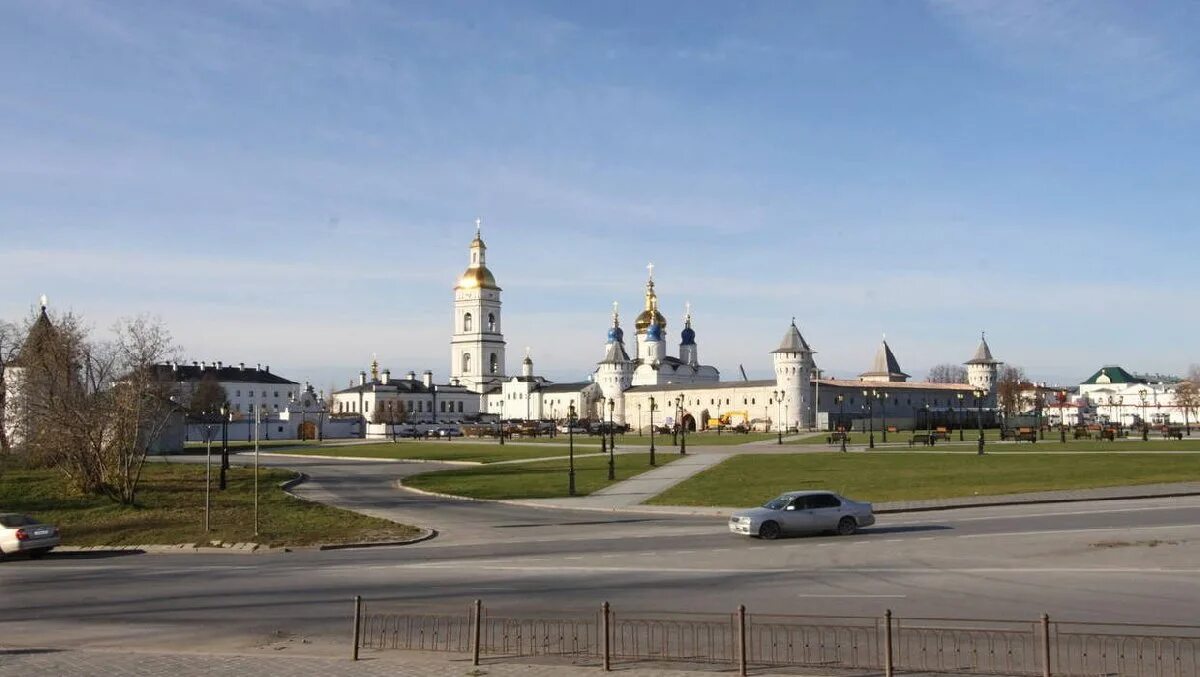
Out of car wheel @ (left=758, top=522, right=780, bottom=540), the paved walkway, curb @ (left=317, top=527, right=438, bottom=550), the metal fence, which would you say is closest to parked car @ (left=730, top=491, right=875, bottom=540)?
car wheel @ (left=758, top=522, right=780, bottom=540)

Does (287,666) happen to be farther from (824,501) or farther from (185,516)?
(185,516)

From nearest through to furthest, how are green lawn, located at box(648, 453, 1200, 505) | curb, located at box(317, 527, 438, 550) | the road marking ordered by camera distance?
the road marking
curb, located at box(317, 527, 438, 550)
green lawn, located at box(648, 453, 1200, 505)

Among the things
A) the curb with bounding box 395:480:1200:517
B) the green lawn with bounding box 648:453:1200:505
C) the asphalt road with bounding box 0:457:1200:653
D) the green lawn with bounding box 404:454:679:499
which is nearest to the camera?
the asphalt road with bounding box 0:457:1200:653

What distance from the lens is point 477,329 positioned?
180500 mm

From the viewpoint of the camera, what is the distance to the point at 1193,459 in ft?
174

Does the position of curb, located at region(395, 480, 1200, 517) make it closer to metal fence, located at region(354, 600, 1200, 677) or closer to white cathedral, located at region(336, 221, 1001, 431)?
metal fence, located at region(354, 600, 1200, 677)

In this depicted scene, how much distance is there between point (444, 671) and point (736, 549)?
13.2 meters

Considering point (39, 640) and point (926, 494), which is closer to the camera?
point (39, 640)

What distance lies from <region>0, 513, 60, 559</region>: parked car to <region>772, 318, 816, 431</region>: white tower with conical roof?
10030cm

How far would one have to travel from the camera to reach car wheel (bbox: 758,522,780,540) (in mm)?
27517

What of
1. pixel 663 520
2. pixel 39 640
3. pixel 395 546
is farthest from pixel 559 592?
pixel 663 520

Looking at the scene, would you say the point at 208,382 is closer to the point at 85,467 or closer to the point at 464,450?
the point at 464,450

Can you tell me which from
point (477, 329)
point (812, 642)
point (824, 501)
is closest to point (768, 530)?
point (824, 501)

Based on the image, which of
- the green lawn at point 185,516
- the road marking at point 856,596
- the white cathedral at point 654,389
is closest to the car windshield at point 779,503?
the road marking at point 856,596
